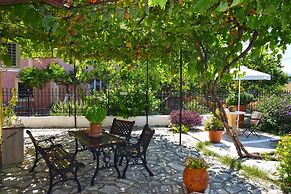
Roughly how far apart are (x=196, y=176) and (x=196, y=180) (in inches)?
2.2

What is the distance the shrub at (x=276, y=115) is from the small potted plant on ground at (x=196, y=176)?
6.21 m

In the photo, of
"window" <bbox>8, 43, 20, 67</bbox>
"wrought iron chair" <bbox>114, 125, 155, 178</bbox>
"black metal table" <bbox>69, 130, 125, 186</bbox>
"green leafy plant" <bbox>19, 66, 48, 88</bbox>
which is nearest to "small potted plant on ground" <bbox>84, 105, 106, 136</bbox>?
"black metal table" <bbox>69, 130, 125, 186</bbox>

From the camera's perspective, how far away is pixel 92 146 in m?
4.44

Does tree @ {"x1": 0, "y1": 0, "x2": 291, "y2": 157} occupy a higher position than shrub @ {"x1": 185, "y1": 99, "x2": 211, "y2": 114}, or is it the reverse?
tree @ {"x1": 0, "y1": 0, "x2": 291, "y2": 157}

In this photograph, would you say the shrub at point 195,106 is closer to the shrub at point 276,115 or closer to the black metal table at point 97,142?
the shrub at point 276,115

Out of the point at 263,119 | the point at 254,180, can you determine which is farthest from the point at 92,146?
the point at 263,119

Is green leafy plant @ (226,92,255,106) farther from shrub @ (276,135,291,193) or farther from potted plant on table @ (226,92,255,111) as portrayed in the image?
shrub @ (276,135,291,193)

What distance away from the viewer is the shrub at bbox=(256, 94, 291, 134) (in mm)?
Result: 8953

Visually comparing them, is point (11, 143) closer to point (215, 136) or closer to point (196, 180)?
point (196, 180)

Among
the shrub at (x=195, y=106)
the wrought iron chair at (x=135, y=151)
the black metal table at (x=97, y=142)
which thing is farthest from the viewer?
the shrub at (x=195, y=106)

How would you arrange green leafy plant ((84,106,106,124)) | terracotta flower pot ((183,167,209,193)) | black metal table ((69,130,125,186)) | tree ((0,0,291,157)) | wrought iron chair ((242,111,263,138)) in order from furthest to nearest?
wrought iron chair ((242,111,263,138)) → green leafy plant ((84,106,106,124)) → black metal table ((69,130,125,186)) → terracotta flower pot ((183,167,209,193)) → tree ((0,0,291,157))

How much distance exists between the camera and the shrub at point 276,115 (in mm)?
8953

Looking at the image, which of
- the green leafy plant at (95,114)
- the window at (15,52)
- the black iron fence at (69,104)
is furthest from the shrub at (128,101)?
the window at (15,52)

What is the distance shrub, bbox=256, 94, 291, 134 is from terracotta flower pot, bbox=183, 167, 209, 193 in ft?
20.4
